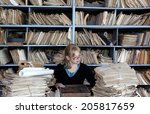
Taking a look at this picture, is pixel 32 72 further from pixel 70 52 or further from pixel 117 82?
pixel 70 52

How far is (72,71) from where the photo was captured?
287 cm

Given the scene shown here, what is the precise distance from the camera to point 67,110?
5.46 feet

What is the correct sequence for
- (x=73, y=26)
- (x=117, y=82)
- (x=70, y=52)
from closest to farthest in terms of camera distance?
(x=117, y=82)
(x=70, y=52)
(x=73, y=26)

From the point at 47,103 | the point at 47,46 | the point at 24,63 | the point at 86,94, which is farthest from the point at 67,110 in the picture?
the point at 47,46

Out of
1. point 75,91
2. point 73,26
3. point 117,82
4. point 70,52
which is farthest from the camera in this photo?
point 73,26

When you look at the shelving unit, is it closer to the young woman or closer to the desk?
the young woman

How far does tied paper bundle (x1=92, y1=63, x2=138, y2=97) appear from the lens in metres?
1.86

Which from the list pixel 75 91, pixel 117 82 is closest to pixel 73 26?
pixel 75 91

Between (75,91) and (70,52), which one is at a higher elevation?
(70,52)

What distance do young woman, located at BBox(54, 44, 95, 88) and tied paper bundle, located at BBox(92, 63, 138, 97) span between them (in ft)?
2.57

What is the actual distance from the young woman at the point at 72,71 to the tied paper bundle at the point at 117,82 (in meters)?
0.78

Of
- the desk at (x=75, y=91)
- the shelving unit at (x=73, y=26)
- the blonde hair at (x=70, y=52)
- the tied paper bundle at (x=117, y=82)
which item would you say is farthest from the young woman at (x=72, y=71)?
the shelving unit at (x=73, y=26)

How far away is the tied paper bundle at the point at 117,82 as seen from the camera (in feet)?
6.10

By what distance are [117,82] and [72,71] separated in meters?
1.05
